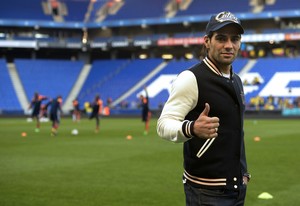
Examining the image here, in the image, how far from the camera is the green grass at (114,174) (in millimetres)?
9484

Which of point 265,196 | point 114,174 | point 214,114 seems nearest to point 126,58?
point 114,174

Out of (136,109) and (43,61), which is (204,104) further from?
(43,61)

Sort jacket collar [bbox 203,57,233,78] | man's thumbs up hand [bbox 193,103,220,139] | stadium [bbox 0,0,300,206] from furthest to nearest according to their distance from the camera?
stadium [bbox 0,0,300,206]
jacket collar [bbox 203,57,233,78]
man's thumbs up hand [bbox 193,103,220,139]

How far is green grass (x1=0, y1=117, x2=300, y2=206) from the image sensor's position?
373 inches

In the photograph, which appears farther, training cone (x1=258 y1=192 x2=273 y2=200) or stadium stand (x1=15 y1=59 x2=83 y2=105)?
stadium stand (x1=15 y1=59 x2=83 y2=105)

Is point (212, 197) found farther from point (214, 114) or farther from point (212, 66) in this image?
point (212, 66)

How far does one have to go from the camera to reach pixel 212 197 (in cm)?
415

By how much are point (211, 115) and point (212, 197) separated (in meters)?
0.64

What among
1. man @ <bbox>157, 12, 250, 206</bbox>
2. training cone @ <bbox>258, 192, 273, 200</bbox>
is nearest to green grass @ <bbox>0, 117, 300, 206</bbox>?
training cone @ <bbox>258, 192, 273, 200</bbox>

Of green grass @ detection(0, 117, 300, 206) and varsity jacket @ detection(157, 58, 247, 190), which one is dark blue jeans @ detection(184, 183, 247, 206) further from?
green grass @ detection(0, 117, 300, 206)

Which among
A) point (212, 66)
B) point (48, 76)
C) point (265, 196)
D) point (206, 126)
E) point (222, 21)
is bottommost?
point (48, 76)

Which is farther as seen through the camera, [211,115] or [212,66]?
[212,66]

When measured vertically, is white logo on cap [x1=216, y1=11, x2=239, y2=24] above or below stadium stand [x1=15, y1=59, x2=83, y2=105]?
above

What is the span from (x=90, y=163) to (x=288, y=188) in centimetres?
607
